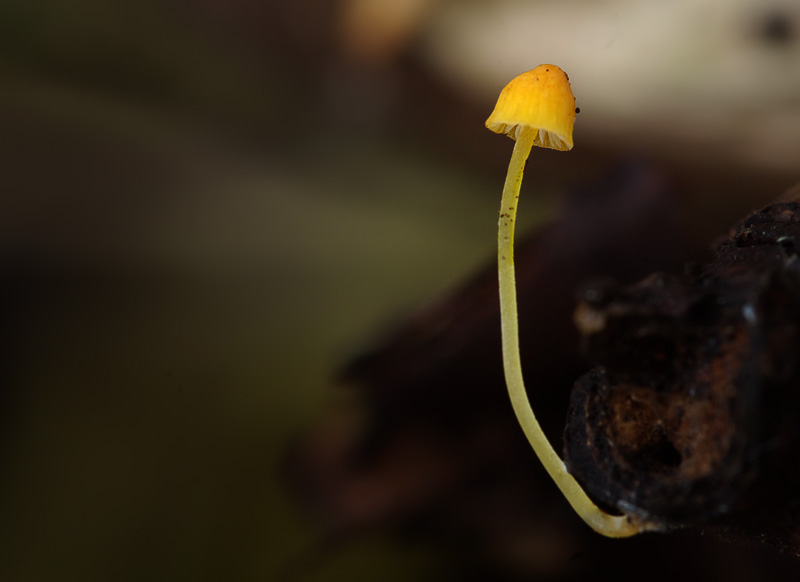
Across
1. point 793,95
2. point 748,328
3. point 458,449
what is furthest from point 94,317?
point 793,95


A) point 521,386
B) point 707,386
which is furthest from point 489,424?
point 707,386

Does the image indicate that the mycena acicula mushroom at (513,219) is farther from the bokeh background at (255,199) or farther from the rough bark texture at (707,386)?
the bokeh background at (255,199)

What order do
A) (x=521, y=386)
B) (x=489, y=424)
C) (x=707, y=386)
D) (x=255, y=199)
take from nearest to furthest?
1. (x=707, y=386)
2. (x=521, y=386)
3. (x=489, y=424)
4. (x=255, y=199)

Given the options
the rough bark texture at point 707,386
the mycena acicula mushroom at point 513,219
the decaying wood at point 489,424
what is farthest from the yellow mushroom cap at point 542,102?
the decaying wood at point 489,424

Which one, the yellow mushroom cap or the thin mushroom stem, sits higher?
the yellow mushroom cap

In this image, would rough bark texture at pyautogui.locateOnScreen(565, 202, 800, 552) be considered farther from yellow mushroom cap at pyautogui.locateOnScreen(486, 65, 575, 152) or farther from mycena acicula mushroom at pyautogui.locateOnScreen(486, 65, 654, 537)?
yellow mushroom cap at pyautogui.locateOnScreen(486, 65, 575, 152)

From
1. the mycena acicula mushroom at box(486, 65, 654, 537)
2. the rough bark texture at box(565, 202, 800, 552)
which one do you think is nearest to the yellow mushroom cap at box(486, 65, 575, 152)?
the mycena acicula mushroom at box(486, 65, 654, 537)

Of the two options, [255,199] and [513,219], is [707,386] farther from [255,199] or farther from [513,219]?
[255,199]
